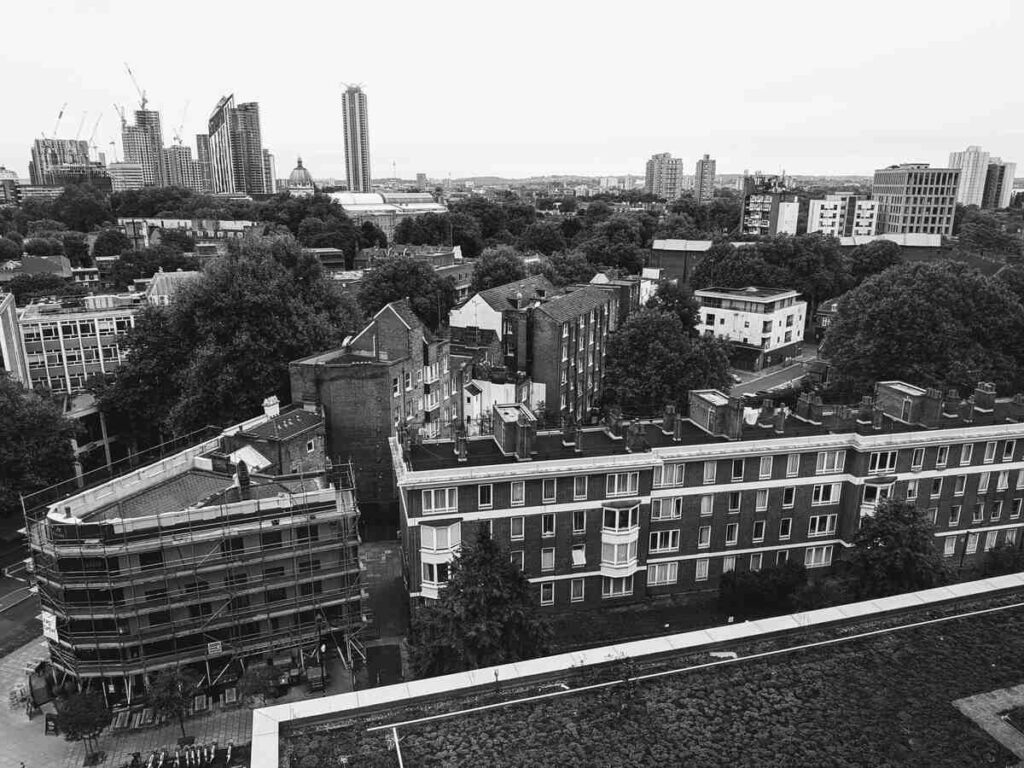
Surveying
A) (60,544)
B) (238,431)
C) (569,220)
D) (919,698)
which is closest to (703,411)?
(919,698)

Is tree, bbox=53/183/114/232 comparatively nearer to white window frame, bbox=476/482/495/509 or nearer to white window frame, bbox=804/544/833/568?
white window frame, bbox=476/482/495/509

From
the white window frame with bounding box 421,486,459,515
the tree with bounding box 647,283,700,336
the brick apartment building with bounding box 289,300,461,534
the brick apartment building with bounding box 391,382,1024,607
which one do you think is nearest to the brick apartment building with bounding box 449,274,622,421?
the tree with bounding box 647,283,700,336

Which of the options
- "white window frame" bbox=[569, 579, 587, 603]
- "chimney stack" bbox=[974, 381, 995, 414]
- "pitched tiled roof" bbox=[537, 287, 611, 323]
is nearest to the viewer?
"white window frame" bbox=[569, 579, 587, 603]

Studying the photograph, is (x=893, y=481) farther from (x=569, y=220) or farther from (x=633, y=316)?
(x=569, y=220)

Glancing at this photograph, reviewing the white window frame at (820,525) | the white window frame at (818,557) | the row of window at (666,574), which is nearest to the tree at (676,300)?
the white window frame at (820,525)

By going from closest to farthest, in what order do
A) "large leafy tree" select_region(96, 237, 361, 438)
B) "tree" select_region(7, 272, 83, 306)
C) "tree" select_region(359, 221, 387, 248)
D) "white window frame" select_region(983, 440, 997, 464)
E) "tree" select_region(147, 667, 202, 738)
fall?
"tree" select_region(147, 667, 202, 738) < "white window frame" select_region(983, 440, 997, 464) < "large leafy tree" select_region(96, 237, 361, 438) < "tree" select_region(7, 272, 83, 306) < "tree" select_region(359, 221, 387, 248)

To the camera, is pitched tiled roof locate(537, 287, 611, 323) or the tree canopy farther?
pitched tiled roof locate(537, 287, 611, 323)

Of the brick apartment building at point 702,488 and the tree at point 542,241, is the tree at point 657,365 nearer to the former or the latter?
the brick apartment building at point 702,488

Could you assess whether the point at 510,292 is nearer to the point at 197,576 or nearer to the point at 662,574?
the point at 662,574
